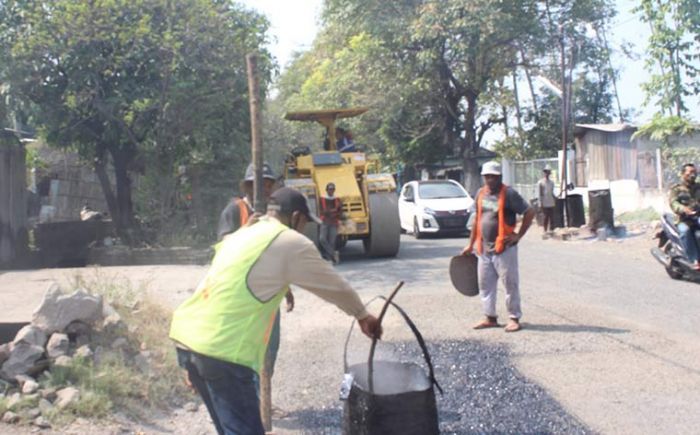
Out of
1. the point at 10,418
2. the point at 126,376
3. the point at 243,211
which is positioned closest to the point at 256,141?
the point at 243,211

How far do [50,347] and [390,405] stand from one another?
319 cm

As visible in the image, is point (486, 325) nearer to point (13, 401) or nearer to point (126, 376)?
point (126, 376)

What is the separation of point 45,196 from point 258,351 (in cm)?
1966

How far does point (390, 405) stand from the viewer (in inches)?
150

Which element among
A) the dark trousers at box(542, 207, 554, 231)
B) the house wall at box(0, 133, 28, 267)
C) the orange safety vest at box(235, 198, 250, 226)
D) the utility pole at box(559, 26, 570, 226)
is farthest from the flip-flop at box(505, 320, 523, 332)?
the utility pole at box(559, 26, 570, 226)

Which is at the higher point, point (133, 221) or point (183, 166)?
point (183, 166)

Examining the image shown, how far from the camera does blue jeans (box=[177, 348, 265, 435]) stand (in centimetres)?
320

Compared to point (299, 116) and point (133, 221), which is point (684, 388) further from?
point (133, 221)

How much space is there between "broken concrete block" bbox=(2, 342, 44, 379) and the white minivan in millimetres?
13902

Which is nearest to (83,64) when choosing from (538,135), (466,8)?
(466,8)

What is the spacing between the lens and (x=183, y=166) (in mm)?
18359

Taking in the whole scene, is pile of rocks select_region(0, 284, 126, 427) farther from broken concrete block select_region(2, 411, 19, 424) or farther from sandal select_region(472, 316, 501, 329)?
sandal select_region(472, 316, 501, 329)

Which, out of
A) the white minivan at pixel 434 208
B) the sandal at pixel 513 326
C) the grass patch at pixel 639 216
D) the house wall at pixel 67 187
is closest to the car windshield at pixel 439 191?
the white minivan at pixel 434 208

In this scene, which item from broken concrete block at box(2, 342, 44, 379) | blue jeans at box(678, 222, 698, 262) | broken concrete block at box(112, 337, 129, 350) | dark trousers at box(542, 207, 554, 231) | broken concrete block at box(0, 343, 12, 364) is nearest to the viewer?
broken concrete block at box(2, 342, 44, 379)
